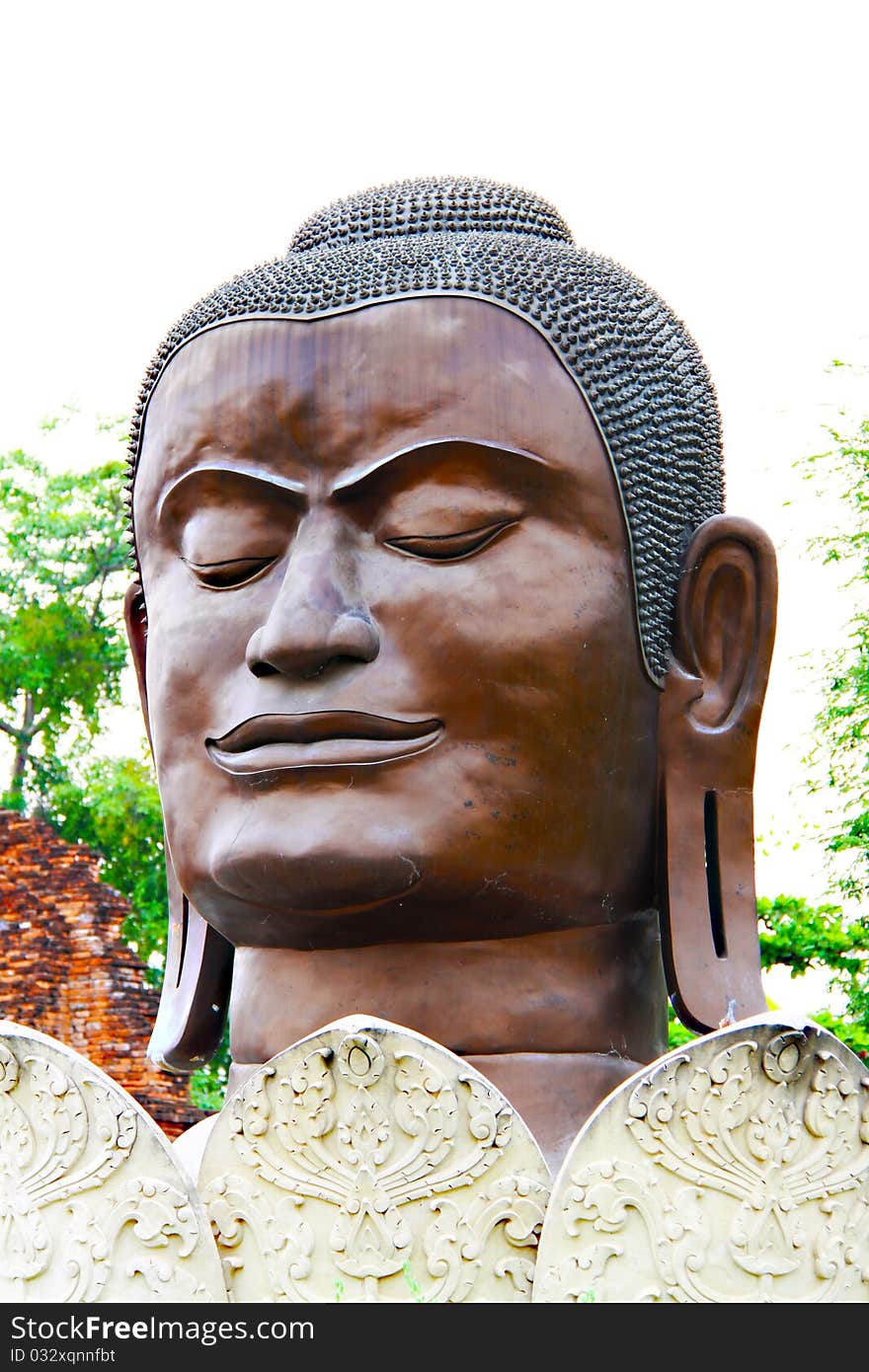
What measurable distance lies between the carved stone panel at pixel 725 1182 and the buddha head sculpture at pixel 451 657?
1.94 feet

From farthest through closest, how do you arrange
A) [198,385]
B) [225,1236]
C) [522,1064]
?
[198,385], [522,1064], [225,1236]

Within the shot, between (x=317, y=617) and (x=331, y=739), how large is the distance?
0.25 metres

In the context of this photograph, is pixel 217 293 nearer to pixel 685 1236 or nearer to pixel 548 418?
pixel 548 418

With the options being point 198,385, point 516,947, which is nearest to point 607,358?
point 198,385

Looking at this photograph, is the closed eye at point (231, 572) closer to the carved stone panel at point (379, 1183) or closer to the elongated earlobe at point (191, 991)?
the elongated earlobe at point (191, 991)

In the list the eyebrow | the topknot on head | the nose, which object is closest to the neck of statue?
the nose

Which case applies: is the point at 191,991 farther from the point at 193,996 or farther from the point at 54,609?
the point at 54,609

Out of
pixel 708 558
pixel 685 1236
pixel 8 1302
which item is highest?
pixel 708 558

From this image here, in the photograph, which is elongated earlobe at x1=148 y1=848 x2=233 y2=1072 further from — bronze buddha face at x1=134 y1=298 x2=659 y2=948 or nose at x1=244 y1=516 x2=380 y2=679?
nose at x1=244 y1=516 x2=380 y2=679

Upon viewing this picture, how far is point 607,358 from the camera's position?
3.99 m

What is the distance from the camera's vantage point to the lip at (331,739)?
3.65 metres

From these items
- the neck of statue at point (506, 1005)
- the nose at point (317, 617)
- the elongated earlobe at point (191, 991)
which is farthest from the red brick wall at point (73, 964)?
the nose at point (317, 617)
